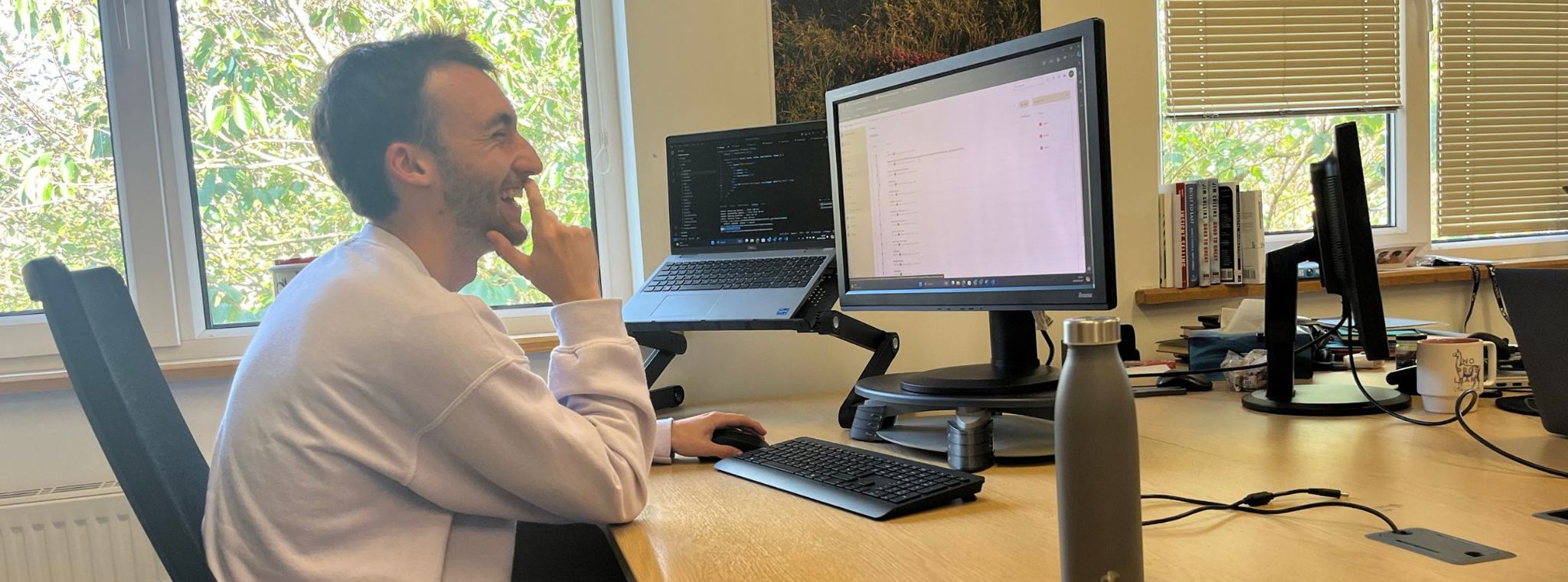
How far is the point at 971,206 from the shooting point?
137 cm

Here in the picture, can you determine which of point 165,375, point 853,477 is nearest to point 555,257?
point 853,477

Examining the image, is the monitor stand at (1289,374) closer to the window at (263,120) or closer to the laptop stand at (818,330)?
the laptop stand at (818,330)

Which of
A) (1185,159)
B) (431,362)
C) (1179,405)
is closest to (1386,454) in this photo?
(1179,405)

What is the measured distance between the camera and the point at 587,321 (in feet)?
3.99

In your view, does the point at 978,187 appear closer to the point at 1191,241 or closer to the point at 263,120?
the point at 1191,241

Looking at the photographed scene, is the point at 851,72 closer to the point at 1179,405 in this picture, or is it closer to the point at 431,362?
the point at 1179,405

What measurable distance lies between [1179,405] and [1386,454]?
43 centimetres

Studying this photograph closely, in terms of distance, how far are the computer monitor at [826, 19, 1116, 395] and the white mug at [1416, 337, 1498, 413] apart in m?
0.53

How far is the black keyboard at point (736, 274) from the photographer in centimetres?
178

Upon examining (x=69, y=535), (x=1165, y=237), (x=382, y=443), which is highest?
(x=1165, y=237)

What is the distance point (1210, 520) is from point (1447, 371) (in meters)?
0.69

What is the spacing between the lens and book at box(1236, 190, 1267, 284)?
2.50m

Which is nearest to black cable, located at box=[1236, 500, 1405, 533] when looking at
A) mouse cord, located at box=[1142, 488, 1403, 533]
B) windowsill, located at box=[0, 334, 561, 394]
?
mouse cord, located at box=[1142, 488, 1403, 533]

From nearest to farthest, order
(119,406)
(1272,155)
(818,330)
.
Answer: (119,406) < (818,330) < (1272,155)
